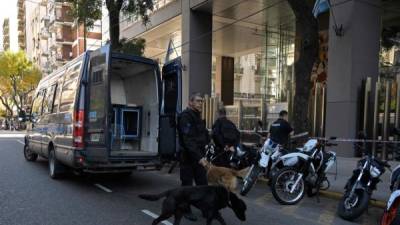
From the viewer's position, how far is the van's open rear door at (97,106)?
8039mm

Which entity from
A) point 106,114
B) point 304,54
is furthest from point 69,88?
point 304,54

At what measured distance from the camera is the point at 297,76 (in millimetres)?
10398

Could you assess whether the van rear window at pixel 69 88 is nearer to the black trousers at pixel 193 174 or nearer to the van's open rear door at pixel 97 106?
the van's open rear door at pixel 97 106

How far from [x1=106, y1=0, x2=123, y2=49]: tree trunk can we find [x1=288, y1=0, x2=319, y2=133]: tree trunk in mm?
7969

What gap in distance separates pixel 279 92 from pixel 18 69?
4204 cm

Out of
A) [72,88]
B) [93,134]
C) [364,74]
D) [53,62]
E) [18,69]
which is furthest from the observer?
[53,62]

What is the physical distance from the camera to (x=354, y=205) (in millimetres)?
6426

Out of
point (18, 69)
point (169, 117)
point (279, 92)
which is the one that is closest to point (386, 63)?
point (279, 92)

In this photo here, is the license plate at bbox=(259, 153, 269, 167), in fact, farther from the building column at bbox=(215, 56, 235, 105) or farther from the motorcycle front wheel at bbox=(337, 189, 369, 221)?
the building column at bbox=(215, 56, 235, 105)

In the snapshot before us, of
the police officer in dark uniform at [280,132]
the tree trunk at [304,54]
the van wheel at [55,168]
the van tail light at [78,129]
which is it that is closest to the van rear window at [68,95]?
the van tail light at [78,129]

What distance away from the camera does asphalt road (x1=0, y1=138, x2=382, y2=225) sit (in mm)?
6418

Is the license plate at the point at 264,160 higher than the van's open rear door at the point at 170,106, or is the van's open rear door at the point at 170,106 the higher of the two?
the van's open rear door at the point at 170,106

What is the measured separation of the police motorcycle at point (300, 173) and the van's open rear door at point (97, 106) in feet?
10.7

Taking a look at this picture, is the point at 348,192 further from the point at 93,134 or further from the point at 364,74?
the point at 364,74
